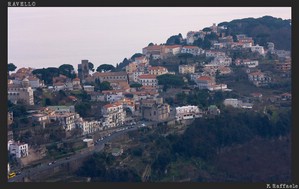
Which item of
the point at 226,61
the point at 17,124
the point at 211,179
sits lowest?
the point at 211,179

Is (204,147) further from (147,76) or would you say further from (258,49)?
(258,49)

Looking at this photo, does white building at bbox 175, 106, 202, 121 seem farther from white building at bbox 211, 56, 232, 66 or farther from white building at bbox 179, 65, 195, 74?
white building at bbox 211, 56, 232, 66

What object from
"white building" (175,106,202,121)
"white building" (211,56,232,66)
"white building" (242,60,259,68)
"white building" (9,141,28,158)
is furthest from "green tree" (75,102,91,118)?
"white building" (242,60,259,68)

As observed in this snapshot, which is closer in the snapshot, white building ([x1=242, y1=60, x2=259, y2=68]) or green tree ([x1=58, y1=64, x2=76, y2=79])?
green tree ([x1=58, y1=64, x2=76, y2=79])

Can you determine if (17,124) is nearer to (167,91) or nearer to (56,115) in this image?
(56,115)

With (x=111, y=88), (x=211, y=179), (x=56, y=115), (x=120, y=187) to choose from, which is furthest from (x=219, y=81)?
(x=120, y=187)
